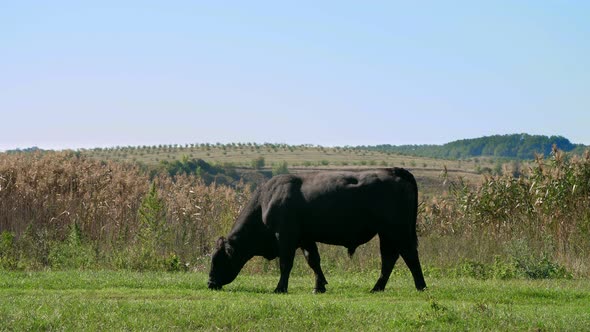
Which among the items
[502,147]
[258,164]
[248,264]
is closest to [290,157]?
[258,164]

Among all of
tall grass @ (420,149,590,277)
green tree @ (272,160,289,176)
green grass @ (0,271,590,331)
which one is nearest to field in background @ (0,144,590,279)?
tall grass @ (420,149,590,277)

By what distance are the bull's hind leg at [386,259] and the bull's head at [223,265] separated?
9.05ft

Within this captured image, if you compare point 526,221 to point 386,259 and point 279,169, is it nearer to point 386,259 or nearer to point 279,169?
point 386,259

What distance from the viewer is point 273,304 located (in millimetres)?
14266

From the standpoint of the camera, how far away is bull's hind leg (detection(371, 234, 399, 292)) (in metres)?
17.7

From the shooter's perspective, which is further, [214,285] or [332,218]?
[214,285]

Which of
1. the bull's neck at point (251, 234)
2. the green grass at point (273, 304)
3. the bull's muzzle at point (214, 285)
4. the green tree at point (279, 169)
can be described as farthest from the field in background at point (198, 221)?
the green tree at point (279, 169)

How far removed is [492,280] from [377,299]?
4778 millimetres

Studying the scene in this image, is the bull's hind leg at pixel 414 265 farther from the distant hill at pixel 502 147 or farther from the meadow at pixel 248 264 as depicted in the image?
the distant hill at pixel 502 147

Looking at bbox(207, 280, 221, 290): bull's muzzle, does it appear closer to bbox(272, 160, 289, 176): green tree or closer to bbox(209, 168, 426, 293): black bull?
bbox(209, 168, 426, 293): black bull

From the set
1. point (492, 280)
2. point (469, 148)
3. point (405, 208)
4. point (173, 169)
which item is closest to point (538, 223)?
point (492, 280)

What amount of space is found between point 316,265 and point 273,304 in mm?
3780

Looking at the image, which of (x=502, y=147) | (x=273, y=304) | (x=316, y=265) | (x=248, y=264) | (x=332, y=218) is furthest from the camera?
(x=502, y=147)

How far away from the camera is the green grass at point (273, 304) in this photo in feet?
43.3
